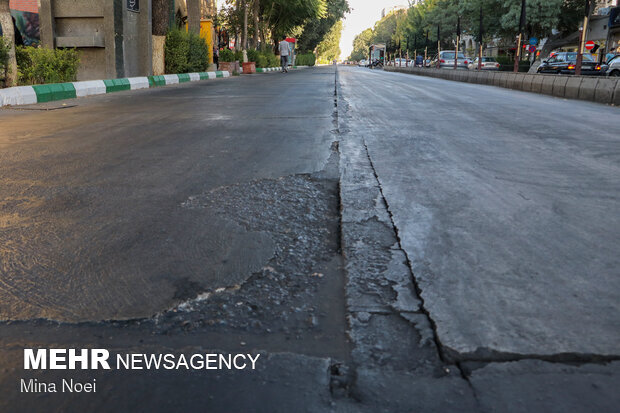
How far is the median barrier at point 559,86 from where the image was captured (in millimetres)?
15820

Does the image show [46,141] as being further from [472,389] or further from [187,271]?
[472,389]

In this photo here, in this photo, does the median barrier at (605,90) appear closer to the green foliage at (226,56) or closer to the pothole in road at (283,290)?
the pothole in road at (283,290)

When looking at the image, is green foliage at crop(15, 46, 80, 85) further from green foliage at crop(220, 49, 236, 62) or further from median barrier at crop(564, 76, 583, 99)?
green foliage at crop(220, 49, 236, 62)

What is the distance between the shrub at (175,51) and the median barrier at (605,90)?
15.8 metres

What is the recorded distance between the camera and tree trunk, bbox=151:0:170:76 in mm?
20859

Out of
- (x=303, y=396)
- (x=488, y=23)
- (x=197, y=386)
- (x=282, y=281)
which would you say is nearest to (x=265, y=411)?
(x=303, y=396)

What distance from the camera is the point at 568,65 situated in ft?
101

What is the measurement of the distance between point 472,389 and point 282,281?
985 mm

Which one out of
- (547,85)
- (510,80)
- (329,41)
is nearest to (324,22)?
(510,80)

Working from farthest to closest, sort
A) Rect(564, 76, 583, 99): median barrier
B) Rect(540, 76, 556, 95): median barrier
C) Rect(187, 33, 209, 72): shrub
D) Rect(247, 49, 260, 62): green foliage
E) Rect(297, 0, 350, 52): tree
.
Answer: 1. Rect(297, 0, 350, 52): tree
2. Rect(247, 49, 260, 62): green foliage
3. Rect(187, 33, 209, 72): shrub
4. Rect(540, 76, 556, 95): median barrier
5. Rect(564, 76, 583, 99): median barrier

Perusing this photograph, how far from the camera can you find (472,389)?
1.57 meters

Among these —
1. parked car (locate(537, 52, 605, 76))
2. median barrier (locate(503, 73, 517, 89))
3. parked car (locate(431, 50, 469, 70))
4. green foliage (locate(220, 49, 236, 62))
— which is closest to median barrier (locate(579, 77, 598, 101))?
median barrier (locate(503, 73, 517, 89))

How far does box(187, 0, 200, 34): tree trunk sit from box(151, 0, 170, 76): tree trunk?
723 centimetres

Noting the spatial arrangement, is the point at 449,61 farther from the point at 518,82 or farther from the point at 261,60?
the point at 518,82
